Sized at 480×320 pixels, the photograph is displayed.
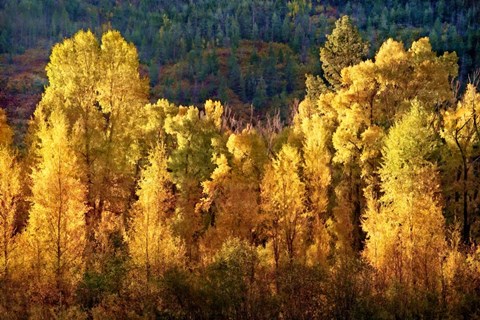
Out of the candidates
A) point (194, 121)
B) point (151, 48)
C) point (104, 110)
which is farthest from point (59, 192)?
point (151, 48)

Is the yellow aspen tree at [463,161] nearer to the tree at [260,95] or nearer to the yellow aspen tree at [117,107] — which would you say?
the yellow aspen tree at [117,107]

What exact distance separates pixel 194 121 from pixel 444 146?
71.8 feet

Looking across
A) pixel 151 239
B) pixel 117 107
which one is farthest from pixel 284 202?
pixel 117 107

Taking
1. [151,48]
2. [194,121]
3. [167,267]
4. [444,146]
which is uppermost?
[151,48]

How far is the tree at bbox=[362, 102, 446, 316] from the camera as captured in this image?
33.4m

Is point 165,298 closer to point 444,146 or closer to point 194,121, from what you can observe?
point 194,121

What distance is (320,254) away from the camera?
3944cm

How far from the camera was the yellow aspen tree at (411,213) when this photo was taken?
3344cm

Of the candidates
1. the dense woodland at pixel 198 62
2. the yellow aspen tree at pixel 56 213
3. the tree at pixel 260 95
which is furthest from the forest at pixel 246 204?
the tree at pixel 260 95

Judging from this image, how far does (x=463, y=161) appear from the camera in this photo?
127ft

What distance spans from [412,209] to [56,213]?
23.3m

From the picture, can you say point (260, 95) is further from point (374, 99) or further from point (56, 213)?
point (56, 213)

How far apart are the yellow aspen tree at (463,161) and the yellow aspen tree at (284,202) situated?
11524mm

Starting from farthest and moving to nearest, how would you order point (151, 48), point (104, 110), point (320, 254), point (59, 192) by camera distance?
point (151, 48), point (320, 254), point (104, 110), point (59, 192)
